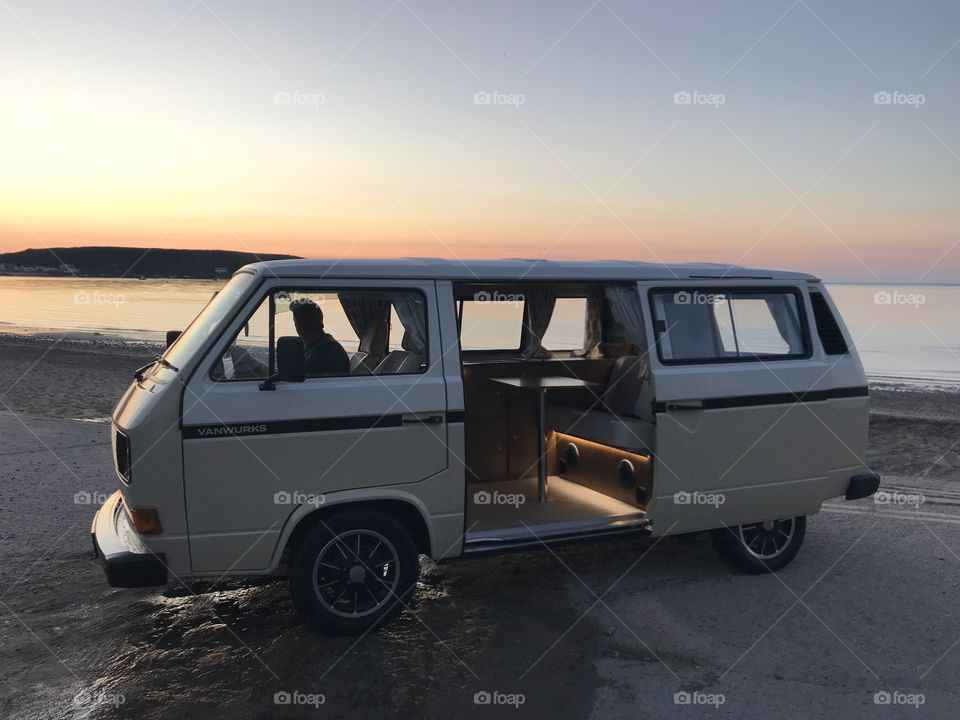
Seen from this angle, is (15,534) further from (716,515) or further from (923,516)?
(923,516)

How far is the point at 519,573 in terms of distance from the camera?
6363 mm

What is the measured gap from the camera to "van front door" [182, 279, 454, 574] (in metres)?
4.59

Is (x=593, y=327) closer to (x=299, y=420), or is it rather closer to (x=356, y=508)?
(x=356, y=508)

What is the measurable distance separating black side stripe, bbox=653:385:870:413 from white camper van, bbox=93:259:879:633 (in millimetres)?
19

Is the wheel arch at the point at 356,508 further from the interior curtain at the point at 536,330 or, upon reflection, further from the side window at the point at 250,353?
the interior curtain at the point at 536,330

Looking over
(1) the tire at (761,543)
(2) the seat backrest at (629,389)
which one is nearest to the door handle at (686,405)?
(2) the seat backrest at (629,389)

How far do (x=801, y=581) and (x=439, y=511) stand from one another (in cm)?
338

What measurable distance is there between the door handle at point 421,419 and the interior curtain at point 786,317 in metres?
3.24

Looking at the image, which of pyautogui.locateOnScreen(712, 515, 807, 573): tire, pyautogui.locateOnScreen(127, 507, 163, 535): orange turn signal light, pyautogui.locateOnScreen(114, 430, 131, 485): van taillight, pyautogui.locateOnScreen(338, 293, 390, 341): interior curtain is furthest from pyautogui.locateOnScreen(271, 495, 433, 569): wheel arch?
pyautogui.locateOnScreen(712, 515, 807, 573): tire

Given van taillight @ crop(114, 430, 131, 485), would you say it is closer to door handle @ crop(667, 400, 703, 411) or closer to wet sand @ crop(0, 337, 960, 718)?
wet sand @ crop(0, 337, 960, 718)

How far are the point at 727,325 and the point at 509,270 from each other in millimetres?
2073

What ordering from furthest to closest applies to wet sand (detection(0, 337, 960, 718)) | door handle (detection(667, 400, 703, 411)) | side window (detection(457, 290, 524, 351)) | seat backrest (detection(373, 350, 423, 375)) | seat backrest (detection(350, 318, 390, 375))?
Result: side window (detection(457, 290, 524, 351))
door handle (detection(667, 400, 703, 411))
seat backrest (detection(350, 318, 390, 375))
seat backrest (detection(373, 350, 423, 375))
wet sand (detection(0, 337, 960, 718))

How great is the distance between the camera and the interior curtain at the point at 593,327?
25.0 ft

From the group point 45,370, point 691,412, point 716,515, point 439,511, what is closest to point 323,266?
point 439,511
